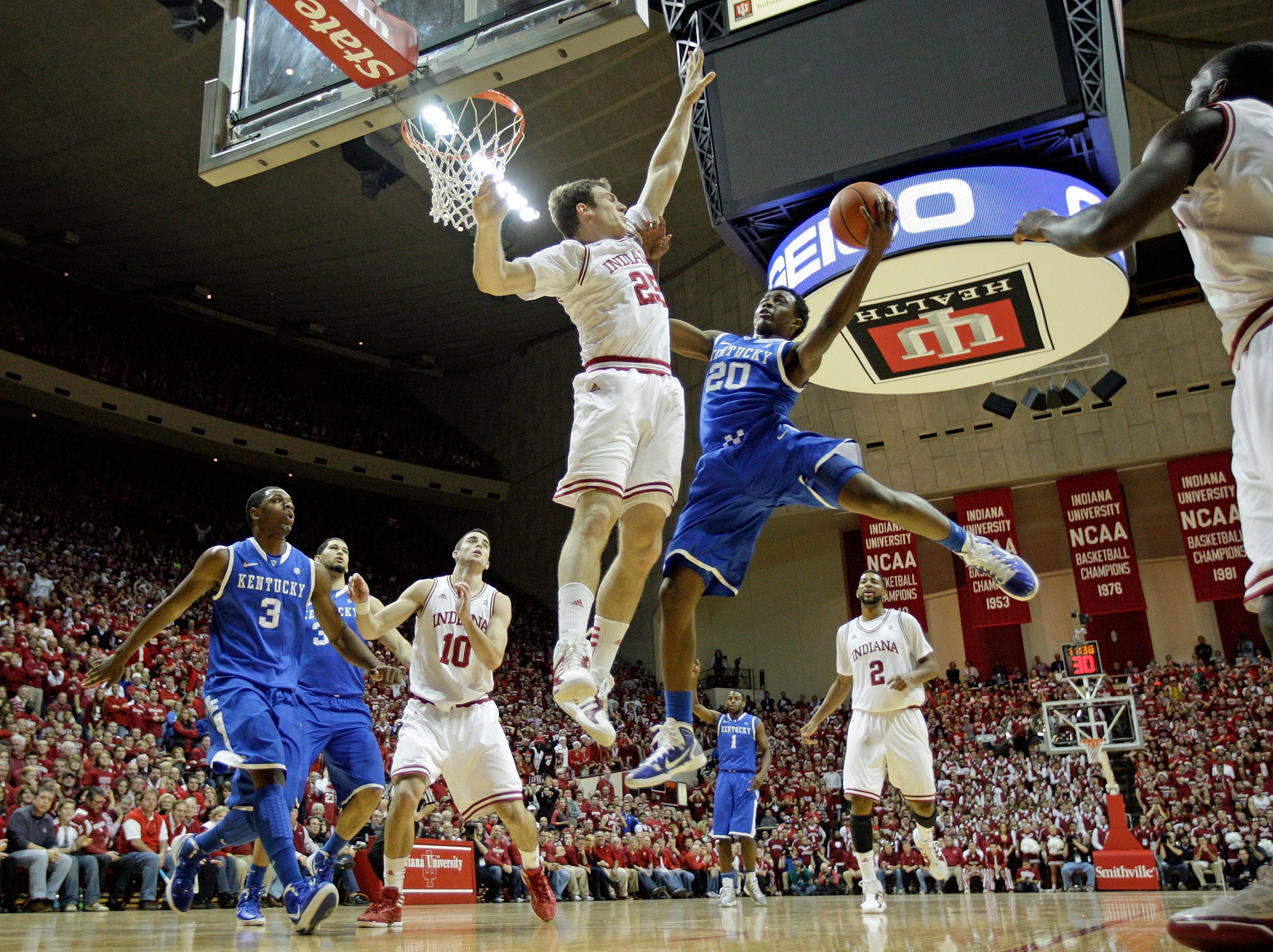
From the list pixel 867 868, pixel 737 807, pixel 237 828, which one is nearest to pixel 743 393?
pixel 237 828

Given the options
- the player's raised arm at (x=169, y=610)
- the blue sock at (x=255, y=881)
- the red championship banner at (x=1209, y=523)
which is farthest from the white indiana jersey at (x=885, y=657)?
the red championship banner at (x=1209, y=523)

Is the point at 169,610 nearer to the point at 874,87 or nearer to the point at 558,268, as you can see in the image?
the point at 558,268

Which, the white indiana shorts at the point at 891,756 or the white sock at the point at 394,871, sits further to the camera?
the white indiana shorts at the point at 891,756

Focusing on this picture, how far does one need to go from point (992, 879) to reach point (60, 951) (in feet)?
52.4

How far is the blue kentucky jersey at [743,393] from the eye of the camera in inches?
183

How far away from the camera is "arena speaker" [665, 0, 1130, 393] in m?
9.52

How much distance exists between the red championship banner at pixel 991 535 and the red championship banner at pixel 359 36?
18207 mm

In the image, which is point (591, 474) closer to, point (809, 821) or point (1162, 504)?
point (809, 821)

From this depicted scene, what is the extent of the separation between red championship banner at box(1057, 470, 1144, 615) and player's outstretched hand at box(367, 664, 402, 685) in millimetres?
20732

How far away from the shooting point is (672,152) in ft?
16.2

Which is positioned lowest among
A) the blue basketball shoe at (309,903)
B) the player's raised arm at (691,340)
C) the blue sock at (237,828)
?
the blue basketball shoe at (309,903)

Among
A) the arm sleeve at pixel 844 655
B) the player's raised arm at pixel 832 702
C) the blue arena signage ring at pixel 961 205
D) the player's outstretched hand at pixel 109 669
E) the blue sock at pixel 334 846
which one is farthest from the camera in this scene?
the blue arena signage ring at pixel 961 205

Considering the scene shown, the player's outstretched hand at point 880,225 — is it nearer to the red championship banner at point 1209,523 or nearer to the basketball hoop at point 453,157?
the basketball hoop at point 453,157

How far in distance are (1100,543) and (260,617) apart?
72.9 ft
